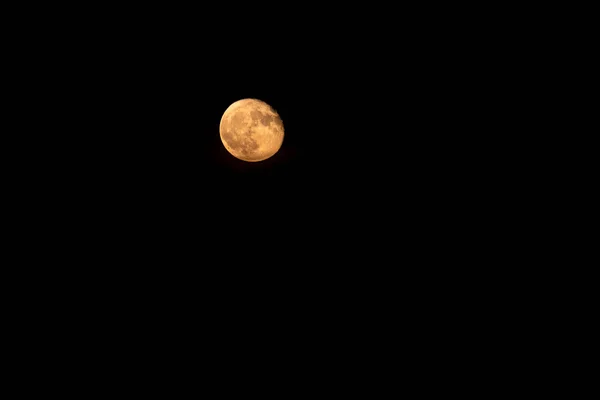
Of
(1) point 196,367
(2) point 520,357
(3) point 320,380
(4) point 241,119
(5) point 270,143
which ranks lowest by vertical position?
(2) point 520,357

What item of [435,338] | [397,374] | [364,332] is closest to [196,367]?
[364,332]

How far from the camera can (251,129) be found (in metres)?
1.69

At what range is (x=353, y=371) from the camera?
6.31 ft

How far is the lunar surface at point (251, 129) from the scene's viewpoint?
1.70 m

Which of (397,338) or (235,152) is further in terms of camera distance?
(397,338)

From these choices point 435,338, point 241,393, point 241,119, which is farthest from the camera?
point 435,338

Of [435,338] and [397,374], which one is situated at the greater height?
[435,338]

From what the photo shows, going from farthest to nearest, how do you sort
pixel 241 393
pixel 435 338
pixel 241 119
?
pixel 435 338 < pixel 241 393 < pixel 241 119

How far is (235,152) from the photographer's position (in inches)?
69.8

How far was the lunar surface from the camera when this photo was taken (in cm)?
170

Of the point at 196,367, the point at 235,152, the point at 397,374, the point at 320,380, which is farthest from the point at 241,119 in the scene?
the point at 397,374

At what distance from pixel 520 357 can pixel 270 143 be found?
2.30 meters

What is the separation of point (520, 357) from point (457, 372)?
0.45 metres

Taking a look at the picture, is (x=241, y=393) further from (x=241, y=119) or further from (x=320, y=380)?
(x=241, y=119)
